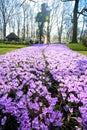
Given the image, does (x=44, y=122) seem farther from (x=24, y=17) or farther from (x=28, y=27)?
(x=28, y=27)

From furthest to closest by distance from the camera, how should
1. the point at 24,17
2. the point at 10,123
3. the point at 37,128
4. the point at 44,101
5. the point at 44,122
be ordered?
the point at 24,17
the point at 44,101
the point at 10,123
the point at 44,122
the point at 37,128

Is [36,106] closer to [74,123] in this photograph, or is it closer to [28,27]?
[74,123]

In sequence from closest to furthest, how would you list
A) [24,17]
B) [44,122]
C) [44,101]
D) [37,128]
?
[37,128] < [44,122] < [44,101] < [24,17]

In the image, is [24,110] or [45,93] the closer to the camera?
[24,110]

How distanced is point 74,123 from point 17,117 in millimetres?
539

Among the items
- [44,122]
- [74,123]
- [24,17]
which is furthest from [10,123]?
[24,17]

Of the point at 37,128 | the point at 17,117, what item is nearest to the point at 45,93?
the point at 17,117

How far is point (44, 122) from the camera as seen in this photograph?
221 cm

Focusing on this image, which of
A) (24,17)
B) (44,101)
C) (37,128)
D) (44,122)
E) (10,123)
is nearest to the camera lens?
(37,128)

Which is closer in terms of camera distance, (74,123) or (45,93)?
(74,123)

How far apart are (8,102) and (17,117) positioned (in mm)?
230

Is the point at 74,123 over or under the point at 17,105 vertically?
under

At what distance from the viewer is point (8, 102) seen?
243 centimetres

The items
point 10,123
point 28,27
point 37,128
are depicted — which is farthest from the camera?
point 28,27
